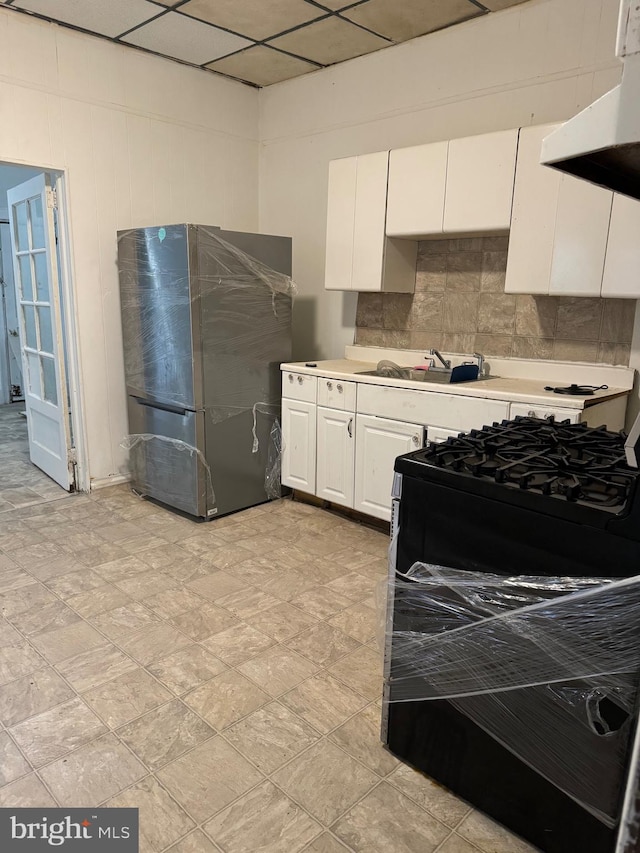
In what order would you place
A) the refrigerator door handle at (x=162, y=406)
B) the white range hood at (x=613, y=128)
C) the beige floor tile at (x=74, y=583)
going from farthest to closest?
the refrigerator door handle at (x=162, y=406) → the beige floor tile at (x=74, y=583) → the white range hood at (x=613, y=128)

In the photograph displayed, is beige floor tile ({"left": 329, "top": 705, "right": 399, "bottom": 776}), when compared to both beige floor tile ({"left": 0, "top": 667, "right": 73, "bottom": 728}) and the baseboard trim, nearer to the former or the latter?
beige floor tile ({"left": 0, "top": 667, "right": 73, "bottom": 728})

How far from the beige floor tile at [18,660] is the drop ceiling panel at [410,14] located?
3382mm

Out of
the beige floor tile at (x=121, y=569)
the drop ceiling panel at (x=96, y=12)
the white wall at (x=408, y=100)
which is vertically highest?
the drop ceiling panel at (x=96, y=12)

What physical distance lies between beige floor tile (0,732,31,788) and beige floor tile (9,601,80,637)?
24.1 inches

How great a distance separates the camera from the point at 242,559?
9.87 feet

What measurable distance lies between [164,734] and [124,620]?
72 cm

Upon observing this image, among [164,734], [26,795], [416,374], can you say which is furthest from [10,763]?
[416,374]

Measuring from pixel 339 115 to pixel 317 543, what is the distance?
2783mm

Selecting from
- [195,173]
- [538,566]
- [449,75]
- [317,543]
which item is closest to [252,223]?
[195,173]

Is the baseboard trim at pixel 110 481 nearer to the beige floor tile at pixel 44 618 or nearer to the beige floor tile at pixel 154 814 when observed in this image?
the beige floor tile at pixel 44 618

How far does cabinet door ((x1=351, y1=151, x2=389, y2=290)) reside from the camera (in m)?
3.31

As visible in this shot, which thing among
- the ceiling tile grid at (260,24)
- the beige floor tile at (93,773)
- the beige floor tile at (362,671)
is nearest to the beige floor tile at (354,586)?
the beige floor tile at (362,671)

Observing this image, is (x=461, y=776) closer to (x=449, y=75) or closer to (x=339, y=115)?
(x=449, y=75)

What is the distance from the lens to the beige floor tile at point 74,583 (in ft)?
8.71
